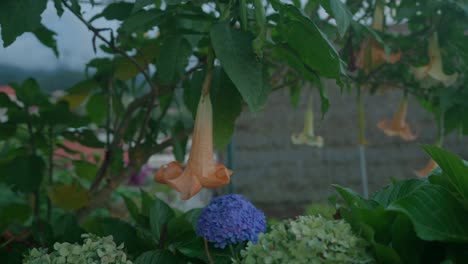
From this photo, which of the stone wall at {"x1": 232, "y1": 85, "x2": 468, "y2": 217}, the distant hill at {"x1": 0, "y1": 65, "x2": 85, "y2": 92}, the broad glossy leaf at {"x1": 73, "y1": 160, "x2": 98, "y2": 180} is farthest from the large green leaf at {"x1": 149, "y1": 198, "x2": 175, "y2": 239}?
the stone wall at {"x1": 232, "y1": 85, "x2": 468, "y2": 217}

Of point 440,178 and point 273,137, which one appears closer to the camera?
point 440,178

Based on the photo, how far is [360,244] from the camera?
0.70 metres

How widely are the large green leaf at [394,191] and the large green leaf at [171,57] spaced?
1.33 ft

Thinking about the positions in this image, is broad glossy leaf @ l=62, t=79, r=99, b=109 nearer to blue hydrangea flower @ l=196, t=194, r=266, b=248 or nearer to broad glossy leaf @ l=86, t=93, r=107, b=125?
broad glossy leaf @ l=86, t=93, r=107, b=125

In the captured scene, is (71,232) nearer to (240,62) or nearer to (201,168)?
(201,168)

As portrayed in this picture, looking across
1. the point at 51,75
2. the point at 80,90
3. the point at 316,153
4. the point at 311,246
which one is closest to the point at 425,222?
the point at 311,246

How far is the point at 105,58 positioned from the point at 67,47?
884 millimetres

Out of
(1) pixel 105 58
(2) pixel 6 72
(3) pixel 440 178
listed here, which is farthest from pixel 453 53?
(2) pixel 6 72

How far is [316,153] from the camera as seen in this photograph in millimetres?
3836

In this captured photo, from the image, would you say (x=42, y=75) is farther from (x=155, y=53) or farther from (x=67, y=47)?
(x=155, y=53)

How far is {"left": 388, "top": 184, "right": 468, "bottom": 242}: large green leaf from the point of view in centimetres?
69

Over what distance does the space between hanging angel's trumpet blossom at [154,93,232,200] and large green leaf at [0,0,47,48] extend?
0.89 feet

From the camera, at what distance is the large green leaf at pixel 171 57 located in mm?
999

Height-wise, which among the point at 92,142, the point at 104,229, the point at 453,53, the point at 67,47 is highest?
the point at 67,47
